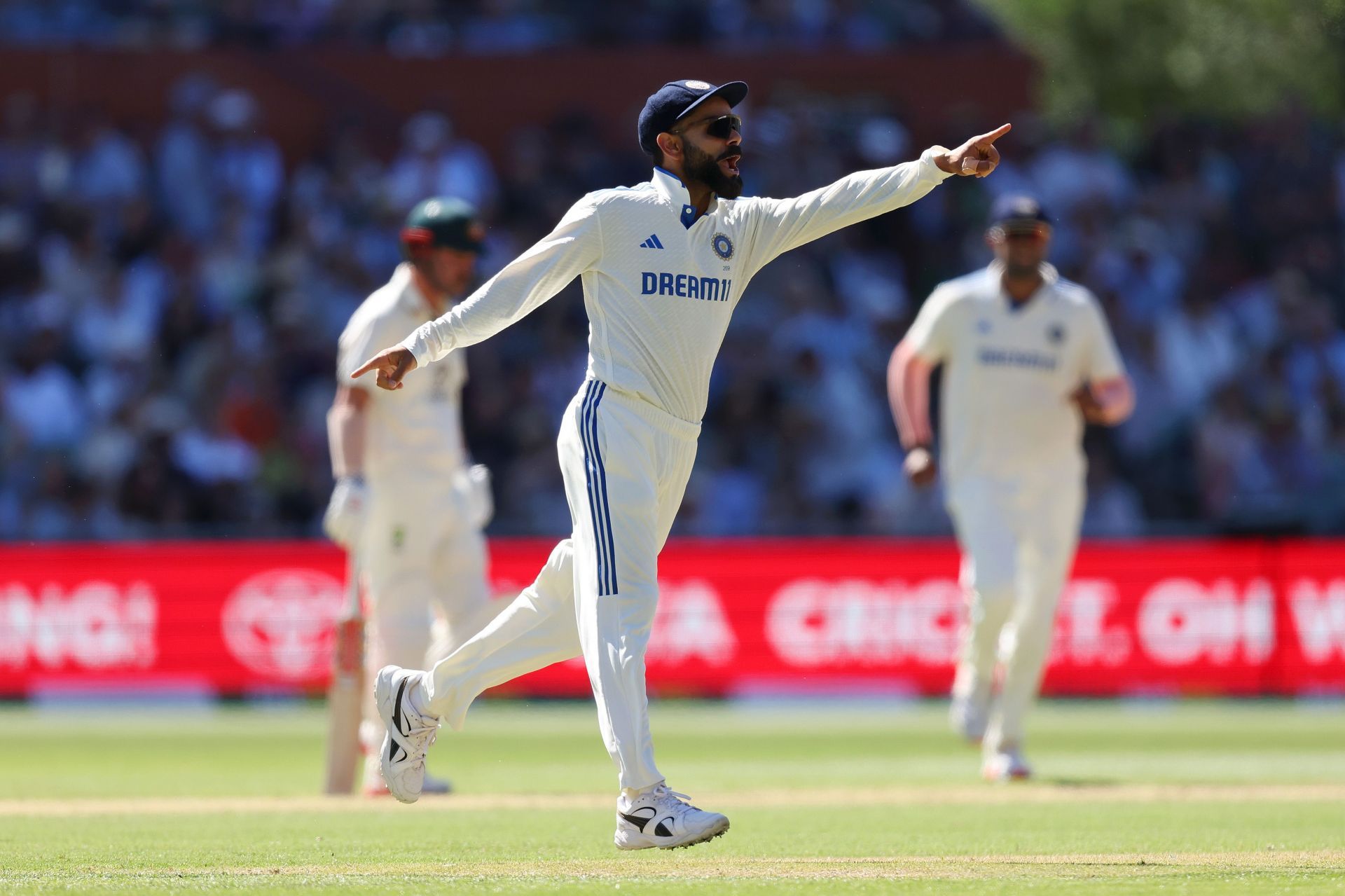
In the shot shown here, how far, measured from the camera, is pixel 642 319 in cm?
665

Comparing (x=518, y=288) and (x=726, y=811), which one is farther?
(x=726, y=811)

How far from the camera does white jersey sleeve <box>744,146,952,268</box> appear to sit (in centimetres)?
670

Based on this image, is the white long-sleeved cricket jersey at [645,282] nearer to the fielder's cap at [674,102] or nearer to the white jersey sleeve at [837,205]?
the white jersey sleeve at [837,205]

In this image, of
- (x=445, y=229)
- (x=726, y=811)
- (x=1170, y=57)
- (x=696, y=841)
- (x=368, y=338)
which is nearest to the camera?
(x=696, y=841)

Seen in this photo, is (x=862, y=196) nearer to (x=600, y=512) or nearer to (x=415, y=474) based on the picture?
(x=600, y=512)

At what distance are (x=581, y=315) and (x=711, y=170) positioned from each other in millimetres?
13081

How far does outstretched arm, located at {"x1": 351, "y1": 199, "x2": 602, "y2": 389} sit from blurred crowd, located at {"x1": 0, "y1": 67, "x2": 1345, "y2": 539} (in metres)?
10.4

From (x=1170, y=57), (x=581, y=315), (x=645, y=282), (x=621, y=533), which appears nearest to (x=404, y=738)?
(x=621, y=533)

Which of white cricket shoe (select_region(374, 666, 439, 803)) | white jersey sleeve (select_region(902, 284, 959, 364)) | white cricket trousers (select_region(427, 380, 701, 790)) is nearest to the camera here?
white cricket trousers (select_region(427, 380, 701, 790))

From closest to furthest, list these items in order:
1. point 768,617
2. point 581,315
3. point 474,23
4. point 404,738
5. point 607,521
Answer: point 607,521 → point 404,738 → point 768,617 → point 581,315 → point 474,23

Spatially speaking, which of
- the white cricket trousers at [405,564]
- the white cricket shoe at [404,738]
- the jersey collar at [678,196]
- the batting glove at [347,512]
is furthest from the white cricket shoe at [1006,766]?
the jersey collar at [678,196]

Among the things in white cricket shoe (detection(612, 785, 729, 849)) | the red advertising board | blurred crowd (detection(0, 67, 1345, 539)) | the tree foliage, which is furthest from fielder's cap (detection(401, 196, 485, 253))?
the tree foliage

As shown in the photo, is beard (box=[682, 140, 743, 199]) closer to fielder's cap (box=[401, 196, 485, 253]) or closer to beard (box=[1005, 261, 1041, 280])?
fielder's cap (box=[401, 196, 485, 253])

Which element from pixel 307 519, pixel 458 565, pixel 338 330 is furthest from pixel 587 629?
pixel 338 330
